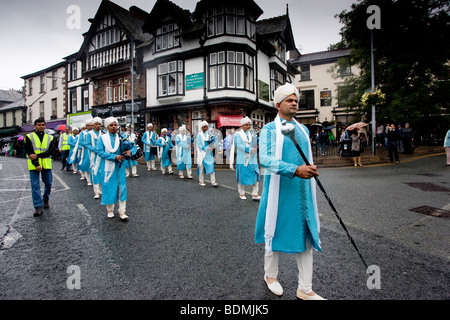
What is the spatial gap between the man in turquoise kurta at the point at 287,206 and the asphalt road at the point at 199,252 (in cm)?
26

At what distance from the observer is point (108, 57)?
27891mm

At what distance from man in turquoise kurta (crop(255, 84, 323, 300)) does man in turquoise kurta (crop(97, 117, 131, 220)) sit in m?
3.57

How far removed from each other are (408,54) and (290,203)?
22.3 metres

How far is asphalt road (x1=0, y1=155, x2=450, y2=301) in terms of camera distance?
9.19 ft

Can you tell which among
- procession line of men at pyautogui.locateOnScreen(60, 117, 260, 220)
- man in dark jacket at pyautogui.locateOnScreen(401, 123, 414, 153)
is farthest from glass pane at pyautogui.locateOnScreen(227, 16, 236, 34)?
man in dark jacket at pyautogui.locateOnScreen(401, 123, 414, 153)

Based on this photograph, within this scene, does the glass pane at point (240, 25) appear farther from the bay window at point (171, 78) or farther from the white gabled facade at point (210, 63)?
the bay window at point (171, 78)

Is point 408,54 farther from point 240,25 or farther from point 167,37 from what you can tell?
point 167,37

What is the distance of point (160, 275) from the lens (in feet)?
10.2

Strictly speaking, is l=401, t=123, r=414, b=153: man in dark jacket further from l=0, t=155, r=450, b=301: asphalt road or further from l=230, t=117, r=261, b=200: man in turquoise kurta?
l=230, t=117, r=261, b=200: man in turquoise kurta

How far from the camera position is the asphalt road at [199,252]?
280cm

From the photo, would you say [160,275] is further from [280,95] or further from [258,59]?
[258,59]

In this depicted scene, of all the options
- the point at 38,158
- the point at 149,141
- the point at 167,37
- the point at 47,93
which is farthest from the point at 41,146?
the point at 47,93

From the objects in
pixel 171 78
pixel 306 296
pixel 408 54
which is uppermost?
pixel 408 54

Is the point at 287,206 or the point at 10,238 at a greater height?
the point at 287,206
